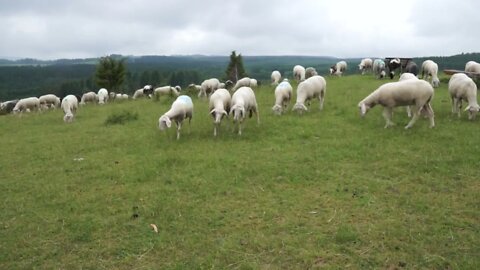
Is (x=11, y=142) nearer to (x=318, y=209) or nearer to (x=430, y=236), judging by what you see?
(x=318, y=209)

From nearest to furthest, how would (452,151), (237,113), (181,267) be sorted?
(181,267)
(452,151)
(237,113)

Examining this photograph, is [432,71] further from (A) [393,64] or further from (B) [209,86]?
(B) [209,86]

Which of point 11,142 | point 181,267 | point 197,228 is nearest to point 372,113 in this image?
point 197,228

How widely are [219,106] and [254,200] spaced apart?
647 cm

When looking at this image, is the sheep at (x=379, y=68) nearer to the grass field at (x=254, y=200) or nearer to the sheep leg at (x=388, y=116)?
the grass field at (x=254, y=200)

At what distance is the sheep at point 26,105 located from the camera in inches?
1166

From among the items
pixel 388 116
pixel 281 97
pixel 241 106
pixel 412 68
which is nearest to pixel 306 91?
pixel 281 97

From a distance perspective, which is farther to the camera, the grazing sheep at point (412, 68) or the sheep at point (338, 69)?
the sheep at point (338, 69)

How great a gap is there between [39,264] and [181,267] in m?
2.40

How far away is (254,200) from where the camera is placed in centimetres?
909

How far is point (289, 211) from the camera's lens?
8469 millimetres

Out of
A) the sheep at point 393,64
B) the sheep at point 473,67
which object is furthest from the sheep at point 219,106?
the sheep at point 393,64

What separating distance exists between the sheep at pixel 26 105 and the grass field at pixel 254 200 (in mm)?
15546

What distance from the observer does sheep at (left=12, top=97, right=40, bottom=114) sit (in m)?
29.6
